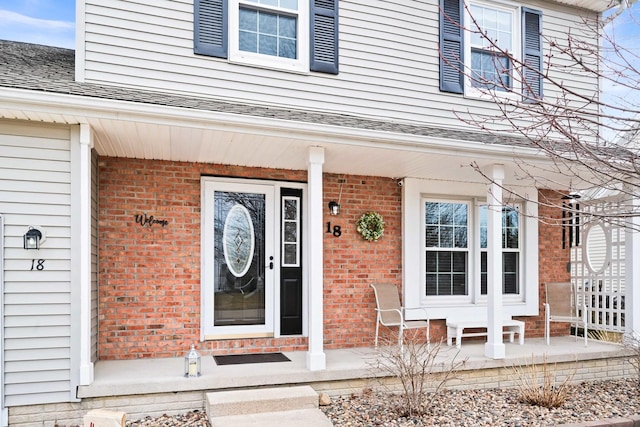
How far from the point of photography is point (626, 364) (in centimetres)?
711

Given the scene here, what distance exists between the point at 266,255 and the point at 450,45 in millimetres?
3978

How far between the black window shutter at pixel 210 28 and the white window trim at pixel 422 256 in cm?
322

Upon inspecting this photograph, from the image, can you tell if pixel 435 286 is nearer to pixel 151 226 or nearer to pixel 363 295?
pixel 363 295

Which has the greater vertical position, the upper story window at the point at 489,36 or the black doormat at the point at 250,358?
the upper story window at the point at 489,36

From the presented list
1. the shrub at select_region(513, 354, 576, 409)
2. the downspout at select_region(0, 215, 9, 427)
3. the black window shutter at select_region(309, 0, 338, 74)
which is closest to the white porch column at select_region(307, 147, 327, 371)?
the black window shutter at select_region(309, 0, 338, 74)

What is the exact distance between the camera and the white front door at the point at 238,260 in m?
6.43

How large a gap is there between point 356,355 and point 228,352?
1641 mm

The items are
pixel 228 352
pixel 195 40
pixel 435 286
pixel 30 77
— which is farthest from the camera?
pixel 435 286

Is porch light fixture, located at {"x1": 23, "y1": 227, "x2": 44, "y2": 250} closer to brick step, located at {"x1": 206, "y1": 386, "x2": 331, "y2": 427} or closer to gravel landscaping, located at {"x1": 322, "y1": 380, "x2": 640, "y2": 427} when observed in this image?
brick step, located at {"x1": 206, "y1": 386, "x2": 331, "y2": 427}

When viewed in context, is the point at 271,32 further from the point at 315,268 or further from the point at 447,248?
the point at 447,248

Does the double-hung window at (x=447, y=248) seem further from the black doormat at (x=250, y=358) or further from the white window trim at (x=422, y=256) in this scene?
the black doormat at (x=250, y=358)

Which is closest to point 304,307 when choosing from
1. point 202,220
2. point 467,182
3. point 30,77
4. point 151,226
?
point 202,220

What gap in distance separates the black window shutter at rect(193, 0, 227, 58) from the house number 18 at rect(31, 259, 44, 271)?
2.89m

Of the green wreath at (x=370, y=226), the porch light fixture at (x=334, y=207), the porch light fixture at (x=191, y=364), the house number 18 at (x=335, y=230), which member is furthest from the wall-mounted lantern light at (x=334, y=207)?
the porch light fixture at (x=191, y=364)
